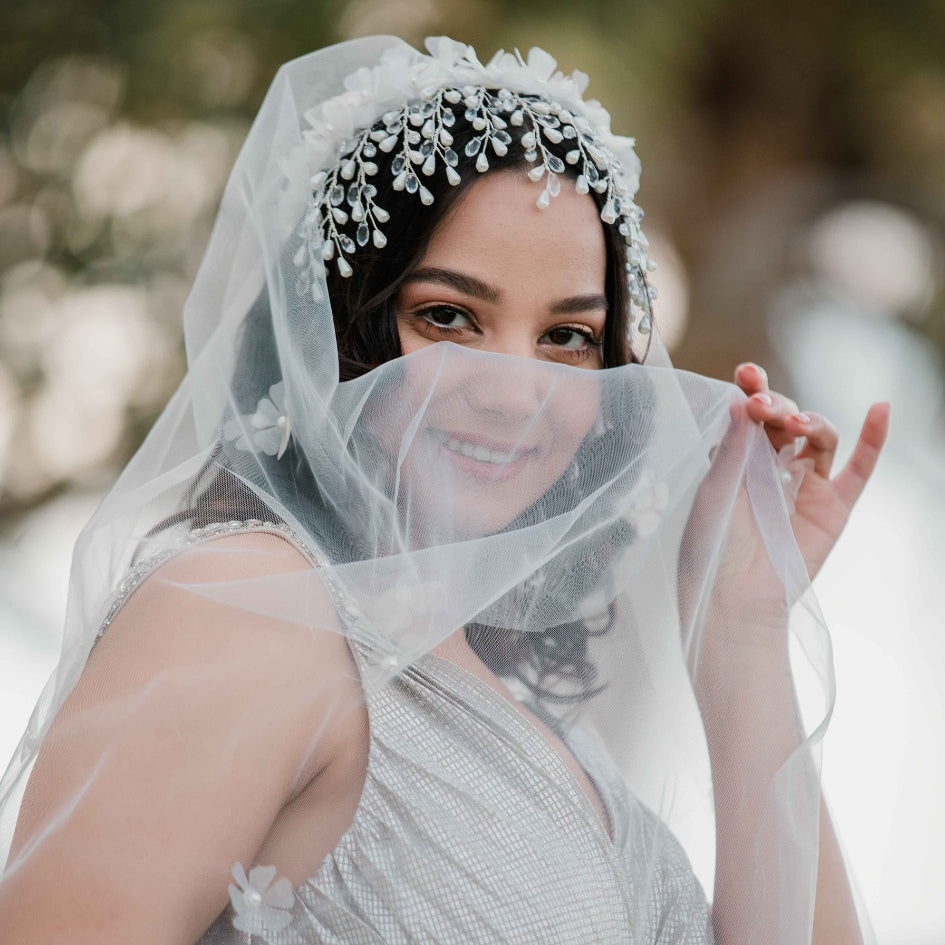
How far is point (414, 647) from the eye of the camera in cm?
130

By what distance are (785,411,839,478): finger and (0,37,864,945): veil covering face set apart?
0.12 m

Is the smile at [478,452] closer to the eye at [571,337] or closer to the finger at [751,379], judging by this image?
the eye at [571,337]

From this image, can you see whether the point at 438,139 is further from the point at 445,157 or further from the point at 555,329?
the point at 555,329

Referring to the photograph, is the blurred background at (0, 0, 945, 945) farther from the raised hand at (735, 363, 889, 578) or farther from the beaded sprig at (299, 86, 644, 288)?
the beaded sprig at (299, 86, 644, 288)

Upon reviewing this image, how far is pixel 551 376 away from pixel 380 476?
1.03ft

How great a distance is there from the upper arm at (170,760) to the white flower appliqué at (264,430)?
0.25m

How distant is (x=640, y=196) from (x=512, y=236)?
3163 mm

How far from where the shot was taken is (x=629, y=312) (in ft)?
6.38

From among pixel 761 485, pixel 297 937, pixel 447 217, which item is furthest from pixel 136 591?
pixel 761 485

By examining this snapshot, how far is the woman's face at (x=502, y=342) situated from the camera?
1.51 metres

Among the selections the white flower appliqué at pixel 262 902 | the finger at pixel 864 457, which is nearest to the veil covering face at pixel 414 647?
the white flower appliqué at pixel 262 902

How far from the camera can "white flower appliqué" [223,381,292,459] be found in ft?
4.86

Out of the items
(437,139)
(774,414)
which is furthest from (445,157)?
(774,414)

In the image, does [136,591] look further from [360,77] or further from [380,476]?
[360,77]
